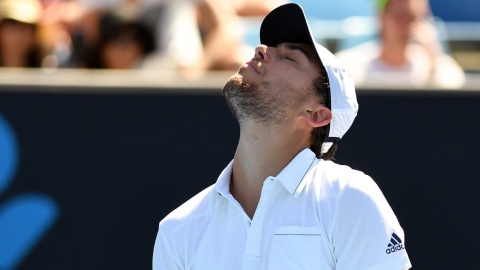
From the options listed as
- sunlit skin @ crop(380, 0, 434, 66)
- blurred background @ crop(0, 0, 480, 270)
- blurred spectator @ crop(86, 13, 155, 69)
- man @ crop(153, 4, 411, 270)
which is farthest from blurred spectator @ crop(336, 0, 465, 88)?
man @ crop(153, 4, 411, 270)

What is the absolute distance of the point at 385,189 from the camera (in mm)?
3939

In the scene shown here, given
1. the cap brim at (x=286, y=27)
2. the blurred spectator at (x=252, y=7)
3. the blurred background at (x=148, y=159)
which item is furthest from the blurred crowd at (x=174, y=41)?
the cap brim at (x=286, y=27)

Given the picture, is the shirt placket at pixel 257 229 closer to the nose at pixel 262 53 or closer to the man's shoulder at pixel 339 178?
the man's shoulder at pixel 339 178

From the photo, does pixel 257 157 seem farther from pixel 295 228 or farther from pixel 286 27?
pixel 286 27

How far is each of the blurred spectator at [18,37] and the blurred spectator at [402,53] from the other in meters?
1.81

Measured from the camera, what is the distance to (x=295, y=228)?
2.43 m

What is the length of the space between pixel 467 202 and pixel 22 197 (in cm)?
202

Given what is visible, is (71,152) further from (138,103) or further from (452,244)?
(452,244)

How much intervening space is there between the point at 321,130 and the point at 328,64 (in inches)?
9.1

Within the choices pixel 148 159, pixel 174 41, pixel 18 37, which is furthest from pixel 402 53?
pixel 18 37

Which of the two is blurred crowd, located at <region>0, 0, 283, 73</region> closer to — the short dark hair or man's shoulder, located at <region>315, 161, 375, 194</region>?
the short dark hair

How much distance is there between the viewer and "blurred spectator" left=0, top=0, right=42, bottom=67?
4.76 meters

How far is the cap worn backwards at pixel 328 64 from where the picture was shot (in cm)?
263

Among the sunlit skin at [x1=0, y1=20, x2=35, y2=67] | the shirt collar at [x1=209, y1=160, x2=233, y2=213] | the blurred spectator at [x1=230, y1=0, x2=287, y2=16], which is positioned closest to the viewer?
the shirt collar at [x1=209, y1=160, x2=233, y2=213]
